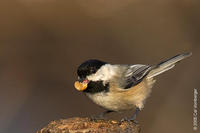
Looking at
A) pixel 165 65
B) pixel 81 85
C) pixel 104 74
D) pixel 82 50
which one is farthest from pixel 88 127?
pixel 82 50

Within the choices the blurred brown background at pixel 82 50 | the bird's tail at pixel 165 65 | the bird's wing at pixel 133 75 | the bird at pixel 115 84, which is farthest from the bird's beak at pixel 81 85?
the blurred brown background at pixel 82 50

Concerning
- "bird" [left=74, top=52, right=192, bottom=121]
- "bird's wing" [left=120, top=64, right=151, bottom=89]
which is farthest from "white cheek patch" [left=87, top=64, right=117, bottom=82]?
"bird's wing" [left=120, top=64, right=151, bottom=89]

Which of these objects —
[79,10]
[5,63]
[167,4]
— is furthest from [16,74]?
[167,4]

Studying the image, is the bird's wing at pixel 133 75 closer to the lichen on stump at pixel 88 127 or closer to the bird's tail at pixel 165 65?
the bird's tail at pixel 165 65

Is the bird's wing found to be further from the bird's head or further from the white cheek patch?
the bird's head

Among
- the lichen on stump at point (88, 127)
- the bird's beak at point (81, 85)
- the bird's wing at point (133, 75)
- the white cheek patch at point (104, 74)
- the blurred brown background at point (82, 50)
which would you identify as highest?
the blurred brown background at point (82, 50)

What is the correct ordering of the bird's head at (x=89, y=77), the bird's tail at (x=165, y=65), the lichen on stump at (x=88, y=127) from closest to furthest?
the lichen on stump at (x=88, y=127), the bird's head at (x=89, y=77), the bird's tail at (x=165, y=65)

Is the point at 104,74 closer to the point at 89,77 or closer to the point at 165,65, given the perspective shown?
the point at 89,77
